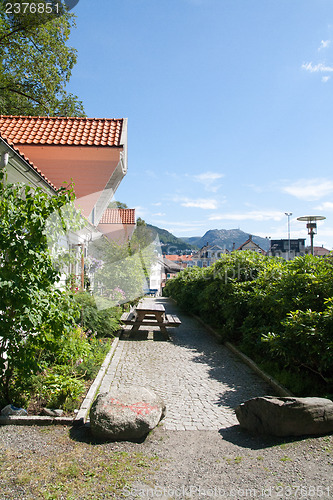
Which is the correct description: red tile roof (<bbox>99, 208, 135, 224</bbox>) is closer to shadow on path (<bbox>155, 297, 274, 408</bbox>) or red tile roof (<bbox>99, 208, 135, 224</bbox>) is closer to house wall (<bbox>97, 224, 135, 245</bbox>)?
house wall (<bbox>97, 224, 135, 245</bbox>)

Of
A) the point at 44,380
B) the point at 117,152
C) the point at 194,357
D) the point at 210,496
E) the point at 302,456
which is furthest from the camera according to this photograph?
the point at 117,152

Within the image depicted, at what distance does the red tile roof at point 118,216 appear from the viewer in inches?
997

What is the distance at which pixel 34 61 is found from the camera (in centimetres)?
1506

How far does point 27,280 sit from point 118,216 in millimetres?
22956

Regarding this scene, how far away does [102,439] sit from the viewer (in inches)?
140

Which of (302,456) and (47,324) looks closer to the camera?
(302,456)

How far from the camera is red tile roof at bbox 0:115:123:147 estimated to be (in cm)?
1041

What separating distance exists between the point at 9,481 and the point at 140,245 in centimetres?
1592

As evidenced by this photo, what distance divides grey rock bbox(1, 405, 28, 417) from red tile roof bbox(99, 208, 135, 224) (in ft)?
69.6

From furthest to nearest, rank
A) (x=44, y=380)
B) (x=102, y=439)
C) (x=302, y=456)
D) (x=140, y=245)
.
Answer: (x=140, y=245), (x=44, y=380), (x=102, y=439), (x=302, y=456)

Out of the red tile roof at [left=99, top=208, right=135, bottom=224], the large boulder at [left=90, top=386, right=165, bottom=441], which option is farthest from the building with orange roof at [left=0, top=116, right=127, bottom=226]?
the red tile roof at [left=99, top=208, right=135, bottom=224]

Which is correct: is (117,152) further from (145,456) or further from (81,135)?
(145,456)

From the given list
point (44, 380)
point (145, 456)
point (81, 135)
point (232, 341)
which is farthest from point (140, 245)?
point (145, 456)

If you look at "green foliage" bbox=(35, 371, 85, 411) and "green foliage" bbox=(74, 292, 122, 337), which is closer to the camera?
"green foliage" bbox=(35, 371, 85, 411)
